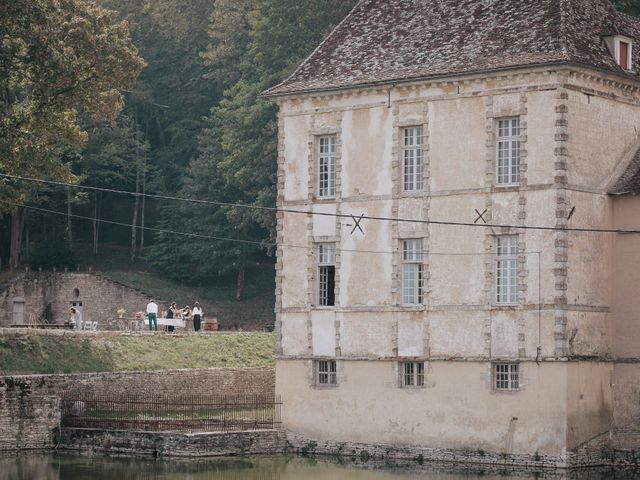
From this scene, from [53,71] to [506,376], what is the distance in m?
20.3

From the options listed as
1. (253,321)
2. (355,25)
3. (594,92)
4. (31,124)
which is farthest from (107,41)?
(253,321)

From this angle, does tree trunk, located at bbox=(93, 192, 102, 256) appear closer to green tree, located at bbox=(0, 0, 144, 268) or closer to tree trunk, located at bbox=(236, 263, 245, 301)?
tree trunk, located at bbox=(236, 263, 245, 301)

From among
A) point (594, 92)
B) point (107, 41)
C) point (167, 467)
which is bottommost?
point (167, 467)

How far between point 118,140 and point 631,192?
157 feet

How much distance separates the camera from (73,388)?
52.1 m

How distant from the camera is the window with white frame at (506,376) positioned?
156ft

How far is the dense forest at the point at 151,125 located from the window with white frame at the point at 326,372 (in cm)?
1318

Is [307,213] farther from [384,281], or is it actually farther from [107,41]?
[107,41]

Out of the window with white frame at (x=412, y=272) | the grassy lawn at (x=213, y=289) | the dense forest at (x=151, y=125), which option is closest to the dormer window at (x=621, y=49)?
the window with white frame at (x=412, y=272)

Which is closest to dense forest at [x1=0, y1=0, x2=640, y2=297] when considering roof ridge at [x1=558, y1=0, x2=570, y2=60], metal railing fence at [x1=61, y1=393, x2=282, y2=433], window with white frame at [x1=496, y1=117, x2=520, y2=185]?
metal railing fence at [x1=61, y1=393, x2=282, y2=433]

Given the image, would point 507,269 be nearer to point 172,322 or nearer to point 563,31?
point 563,31

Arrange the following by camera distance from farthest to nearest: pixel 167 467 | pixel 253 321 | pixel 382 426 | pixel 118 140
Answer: pixel 118 140 → pixel 253 321 → pixel 382 426 → pixel 167 467

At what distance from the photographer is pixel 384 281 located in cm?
5050

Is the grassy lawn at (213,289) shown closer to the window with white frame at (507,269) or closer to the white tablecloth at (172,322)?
the white tablecloth at (172,322)
